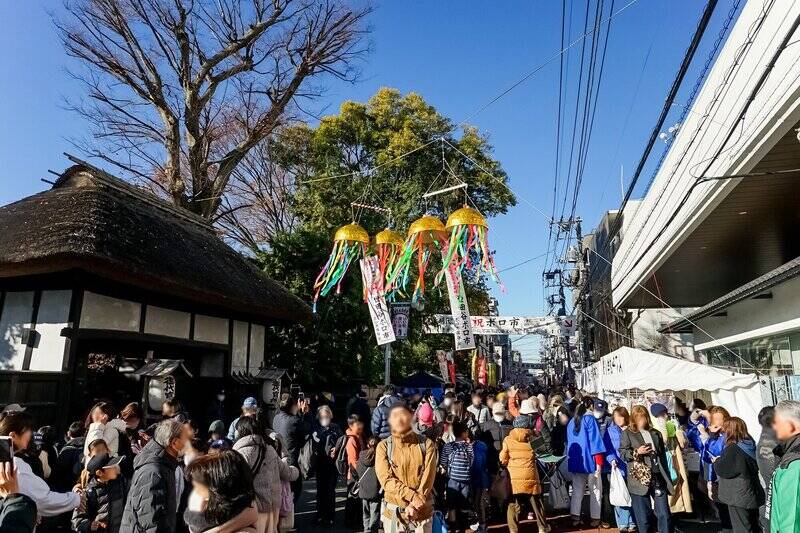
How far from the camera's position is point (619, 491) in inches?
247

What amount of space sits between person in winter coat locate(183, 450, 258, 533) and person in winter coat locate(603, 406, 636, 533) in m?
5.01

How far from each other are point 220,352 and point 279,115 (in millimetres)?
9361

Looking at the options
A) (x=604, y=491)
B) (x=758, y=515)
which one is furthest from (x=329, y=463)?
(x=758, y=515)

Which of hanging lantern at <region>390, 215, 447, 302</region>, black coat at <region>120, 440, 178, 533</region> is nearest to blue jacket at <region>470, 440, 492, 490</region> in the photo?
hanging lantern at <region>390, 215, 447, 302</region>

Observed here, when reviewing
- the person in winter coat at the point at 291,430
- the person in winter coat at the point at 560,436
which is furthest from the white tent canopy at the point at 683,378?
the person in winter coat at the point at 291,430

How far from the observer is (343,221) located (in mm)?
19047

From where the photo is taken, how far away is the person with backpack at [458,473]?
18.5ft

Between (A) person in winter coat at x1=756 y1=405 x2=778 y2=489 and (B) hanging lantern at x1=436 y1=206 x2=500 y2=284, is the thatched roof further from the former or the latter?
(A) person in winter coat at x1=756 y1=405 x2=778 y2=489

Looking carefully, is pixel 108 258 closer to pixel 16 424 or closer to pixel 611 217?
pixel 16 424

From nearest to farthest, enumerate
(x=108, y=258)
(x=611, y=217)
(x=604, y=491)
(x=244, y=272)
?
(x=604, y=491) < (x=108, y=258) < (x=244, y=272) < (x=611, y=217)

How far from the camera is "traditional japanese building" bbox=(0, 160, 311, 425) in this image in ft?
24.5

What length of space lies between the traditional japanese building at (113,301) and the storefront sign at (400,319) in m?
3.03

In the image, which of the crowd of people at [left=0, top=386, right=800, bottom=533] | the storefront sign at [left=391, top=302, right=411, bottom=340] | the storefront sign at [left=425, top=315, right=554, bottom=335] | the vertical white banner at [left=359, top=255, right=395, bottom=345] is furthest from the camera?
the storefront sign at [left=425, top=315, right=554, bottom=335]

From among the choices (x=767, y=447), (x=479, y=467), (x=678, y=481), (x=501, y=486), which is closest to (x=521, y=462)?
(x=479, y=467)
